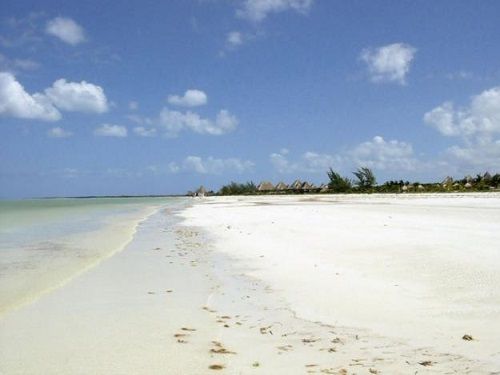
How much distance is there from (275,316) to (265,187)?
9905 cm

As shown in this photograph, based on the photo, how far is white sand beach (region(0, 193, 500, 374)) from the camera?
3723 millimetres

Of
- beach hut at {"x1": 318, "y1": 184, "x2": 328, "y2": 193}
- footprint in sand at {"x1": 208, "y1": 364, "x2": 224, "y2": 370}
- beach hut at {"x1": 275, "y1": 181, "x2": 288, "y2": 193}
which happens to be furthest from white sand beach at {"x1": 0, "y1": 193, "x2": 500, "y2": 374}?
beach hut at {"x1": 275, "y1": 181, "x2": 288, "y2": 193}

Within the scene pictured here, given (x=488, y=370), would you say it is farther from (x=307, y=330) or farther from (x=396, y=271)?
(x=396, y=271)

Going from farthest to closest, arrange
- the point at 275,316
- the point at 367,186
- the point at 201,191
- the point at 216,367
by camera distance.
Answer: the point at 201,191 < the point at 367,186 < the point at 275,316 < the point at 216,367

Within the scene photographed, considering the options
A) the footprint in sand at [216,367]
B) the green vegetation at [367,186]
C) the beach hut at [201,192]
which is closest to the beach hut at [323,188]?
the green vegetation at [367,186]

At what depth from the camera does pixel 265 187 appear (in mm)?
104125

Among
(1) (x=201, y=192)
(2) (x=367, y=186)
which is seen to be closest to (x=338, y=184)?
(2) (x=367, y=186)

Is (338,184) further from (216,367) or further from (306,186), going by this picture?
(216,367)

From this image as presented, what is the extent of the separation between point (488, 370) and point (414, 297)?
7.74 ft

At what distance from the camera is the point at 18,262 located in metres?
9.86

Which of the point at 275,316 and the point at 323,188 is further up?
the point at 323,188

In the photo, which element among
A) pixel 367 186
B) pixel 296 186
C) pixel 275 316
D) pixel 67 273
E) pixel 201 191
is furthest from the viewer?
pixel 201 191

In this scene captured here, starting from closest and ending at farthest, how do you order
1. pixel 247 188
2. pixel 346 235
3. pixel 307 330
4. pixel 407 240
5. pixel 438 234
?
pixel 307 330
pixel 407 240
pixel 438 234
pixel 346 235
pixel 247 188

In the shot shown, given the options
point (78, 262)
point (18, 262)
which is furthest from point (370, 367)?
point (18, 262)
